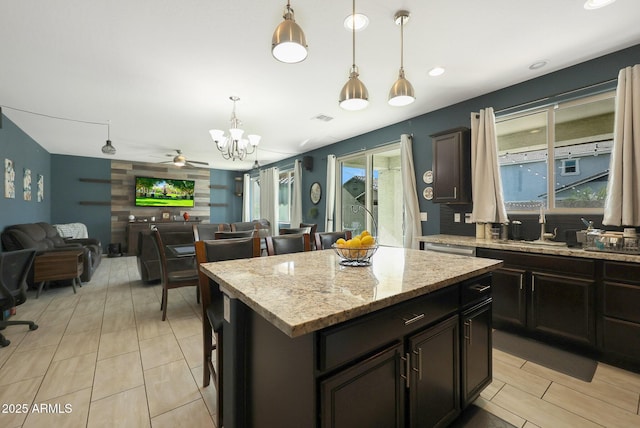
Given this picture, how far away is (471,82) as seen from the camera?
2975 mm

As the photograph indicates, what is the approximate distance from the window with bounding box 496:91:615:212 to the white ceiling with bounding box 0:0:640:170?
1.49ft

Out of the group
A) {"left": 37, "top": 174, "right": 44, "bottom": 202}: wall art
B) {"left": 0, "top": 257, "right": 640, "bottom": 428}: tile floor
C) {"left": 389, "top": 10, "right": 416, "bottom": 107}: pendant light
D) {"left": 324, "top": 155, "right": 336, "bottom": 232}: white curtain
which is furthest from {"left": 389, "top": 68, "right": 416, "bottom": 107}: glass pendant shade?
{"left": 37, "top": 174, "right": 44, "bottom": 202}: wall art

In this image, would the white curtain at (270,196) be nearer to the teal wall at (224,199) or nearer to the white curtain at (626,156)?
the teal wall at (224,199)

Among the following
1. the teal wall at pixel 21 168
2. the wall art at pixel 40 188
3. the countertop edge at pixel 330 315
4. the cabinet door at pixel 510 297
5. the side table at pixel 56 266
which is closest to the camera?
the countertop edge at pixel 330 315

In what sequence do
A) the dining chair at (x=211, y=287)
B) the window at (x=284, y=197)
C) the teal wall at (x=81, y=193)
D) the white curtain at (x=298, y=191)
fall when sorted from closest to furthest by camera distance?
1. the dining chair at (x=211, y=287)
2. the white curtain at (x=298, y=191)
3. the teal wall at (x=81, y=193)
4. the window at (x=284, y=197)

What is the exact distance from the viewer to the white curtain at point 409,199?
392 cm

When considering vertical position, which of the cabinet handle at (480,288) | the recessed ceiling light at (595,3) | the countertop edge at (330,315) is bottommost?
the cabinet handle at (480,288)

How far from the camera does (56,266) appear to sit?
12.4 feet

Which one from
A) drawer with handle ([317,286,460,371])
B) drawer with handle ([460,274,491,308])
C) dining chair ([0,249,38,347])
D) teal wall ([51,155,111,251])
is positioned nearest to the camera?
drawer with handle ([317,286,460,371])

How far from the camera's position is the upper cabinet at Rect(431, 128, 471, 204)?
320 cm

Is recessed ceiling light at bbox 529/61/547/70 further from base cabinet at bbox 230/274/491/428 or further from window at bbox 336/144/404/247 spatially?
base cabinet at bbox 230/274/491/428

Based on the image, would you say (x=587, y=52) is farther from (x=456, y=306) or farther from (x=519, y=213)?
(x=456, y=306)

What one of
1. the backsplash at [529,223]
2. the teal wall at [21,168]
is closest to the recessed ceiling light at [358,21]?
the backsplash at [529,223]

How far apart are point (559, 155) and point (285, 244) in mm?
2999
